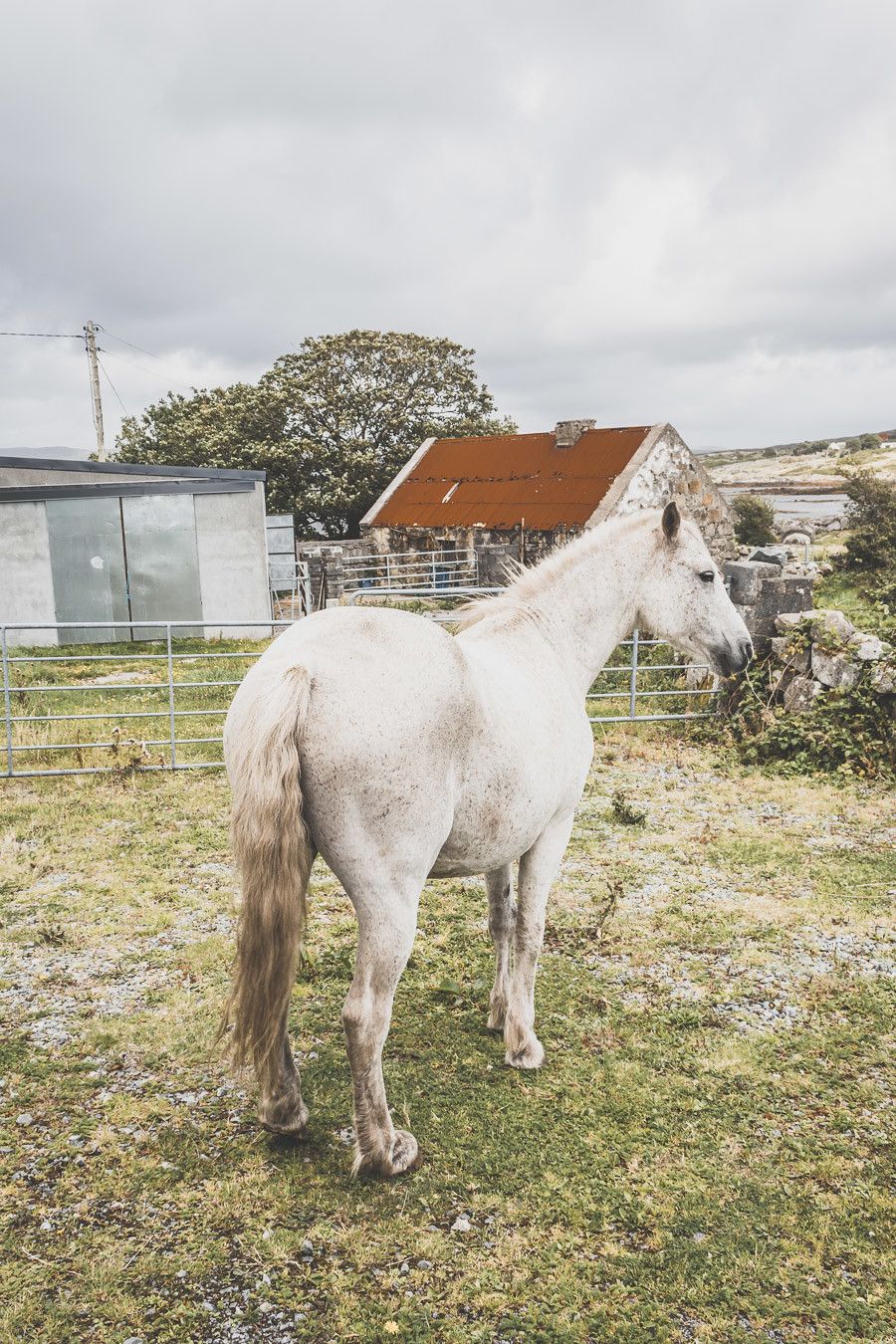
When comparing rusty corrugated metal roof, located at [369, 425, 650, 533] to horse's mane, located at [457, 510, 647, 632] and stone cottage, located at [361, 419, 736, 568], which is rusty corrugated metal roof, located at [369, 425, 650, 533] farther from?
horse's mane, located at [457, 510, 647, 632]

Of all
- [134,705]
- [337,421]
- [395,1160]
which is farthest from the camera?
[337,421]

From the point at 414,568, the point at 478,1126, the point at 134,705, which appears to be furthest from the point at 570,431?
the point at 478,1126

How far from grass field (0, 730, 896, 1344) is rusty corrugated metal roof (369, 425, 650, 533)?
12.2 meters

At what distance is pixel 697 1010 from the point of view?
3754mm

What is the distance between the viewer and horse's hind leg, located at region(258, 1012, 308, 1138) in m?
2.80

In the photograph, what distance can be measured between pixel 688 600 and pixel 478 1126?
2.36m

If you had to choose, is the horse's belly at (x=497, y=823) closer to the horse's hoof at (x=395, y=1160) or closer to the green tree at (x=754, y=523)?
the horse's hoof at (x=395, y=1160)

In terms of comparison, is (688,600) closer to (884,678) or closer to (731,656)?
(731,656)

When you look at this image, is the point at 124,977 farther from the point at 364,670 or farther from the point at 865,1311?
the point at 865,1311

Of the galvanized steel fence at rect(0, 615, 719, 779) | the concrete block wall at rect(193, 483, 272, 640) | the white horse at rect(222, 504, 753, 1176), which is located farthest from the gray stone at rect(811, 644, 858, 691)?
the concrete block wall at rect(193, 483, 272, 640)

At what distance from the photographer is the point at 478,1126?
2994 mm

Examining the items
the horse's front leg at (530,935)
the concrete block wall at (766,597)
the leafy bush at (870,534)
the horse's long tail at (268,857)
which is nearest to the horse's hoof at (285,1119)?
the horse's long tail at (268,857)

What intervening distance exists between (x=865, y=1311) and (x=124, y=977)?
3.33 metres

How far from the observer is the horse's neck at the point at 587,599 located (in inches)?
135
